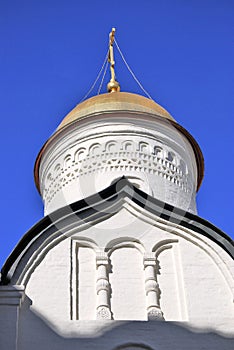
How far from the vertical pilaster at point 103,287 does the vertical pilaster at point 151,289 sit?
35 centimetres

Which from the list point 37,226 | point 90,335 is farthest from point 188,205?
point 90,335

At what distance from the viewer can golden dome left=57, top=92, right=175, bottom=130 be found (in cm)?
955

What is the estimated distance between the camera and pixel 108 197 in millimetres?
6672

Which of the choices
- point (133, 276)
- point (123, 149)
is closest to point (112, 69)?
point (123, 149)

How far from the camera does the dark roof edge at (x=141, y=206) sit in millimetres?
6300

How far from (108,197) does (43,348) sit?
1.77 metres

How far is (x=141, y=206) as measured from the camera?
21.8 feet

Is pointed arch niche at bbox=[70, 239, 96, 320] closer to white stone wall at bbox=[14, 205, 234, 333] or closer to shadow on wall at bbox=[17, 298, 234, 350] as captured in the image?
white stone wall at bbox=[14, 205, 234, 333]

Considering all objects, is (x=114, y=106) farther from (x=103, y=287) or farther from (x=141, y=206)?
(x=103, y=287)

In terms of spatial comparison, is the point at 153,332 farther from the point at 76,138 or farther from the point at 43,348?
the point at 76,138

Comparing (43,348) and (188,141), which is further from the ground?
(188,141)

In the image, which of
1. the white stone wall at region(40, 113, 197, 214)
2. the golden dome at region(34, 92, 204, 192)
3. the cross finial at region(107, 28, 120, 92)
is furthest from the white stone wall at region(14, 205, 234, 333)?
the cross finial at region(107, 28, 120, 92)

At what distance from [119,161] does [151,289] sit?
3.39 metres

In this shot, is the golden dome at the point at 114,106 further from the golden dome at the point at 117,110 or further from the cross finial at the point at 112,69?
the cross finial at the point at 112,69
